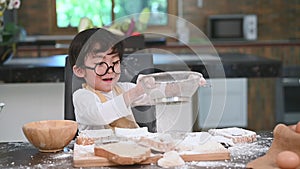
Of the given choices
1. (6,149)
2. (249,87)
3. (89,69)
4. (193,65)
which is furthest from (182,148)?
(249,87)

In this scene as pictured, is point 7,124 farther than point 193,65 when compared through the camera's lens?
Yes

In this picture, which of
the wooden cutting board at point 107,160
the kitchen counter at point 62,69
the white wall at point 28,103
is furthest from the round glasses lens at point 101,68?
the white wall at point 28,103

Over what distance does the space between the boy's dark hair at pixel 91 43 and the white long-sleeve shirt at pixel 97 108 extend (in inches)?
4.3

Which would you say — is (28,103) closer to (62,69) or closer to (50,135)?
(62,69)

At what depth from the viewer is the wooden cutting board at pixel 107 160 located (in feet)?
4.42

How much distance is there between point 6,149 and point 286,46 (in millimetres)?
4202

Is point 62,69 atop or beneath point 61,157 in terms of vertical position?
atop

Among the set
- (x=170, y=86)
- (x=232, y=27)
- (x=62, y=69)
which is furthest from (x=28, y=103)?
(x=232, y=27)

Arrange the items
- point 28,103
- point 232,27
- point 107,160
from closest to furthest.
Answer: point 107,160
point 28,103
point 232,27

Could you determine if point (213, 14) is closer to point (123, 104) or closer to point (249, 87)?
point (249, 87)

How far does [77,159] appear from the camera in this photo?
135cm

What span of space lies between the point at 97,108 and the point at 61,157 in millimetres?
218

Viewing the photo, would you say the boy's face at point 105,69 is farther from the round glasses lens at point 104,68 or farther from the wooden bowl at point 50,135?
the wooden bowl at point 50,135

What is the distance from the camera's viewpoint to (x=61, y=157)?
1.45 metres
